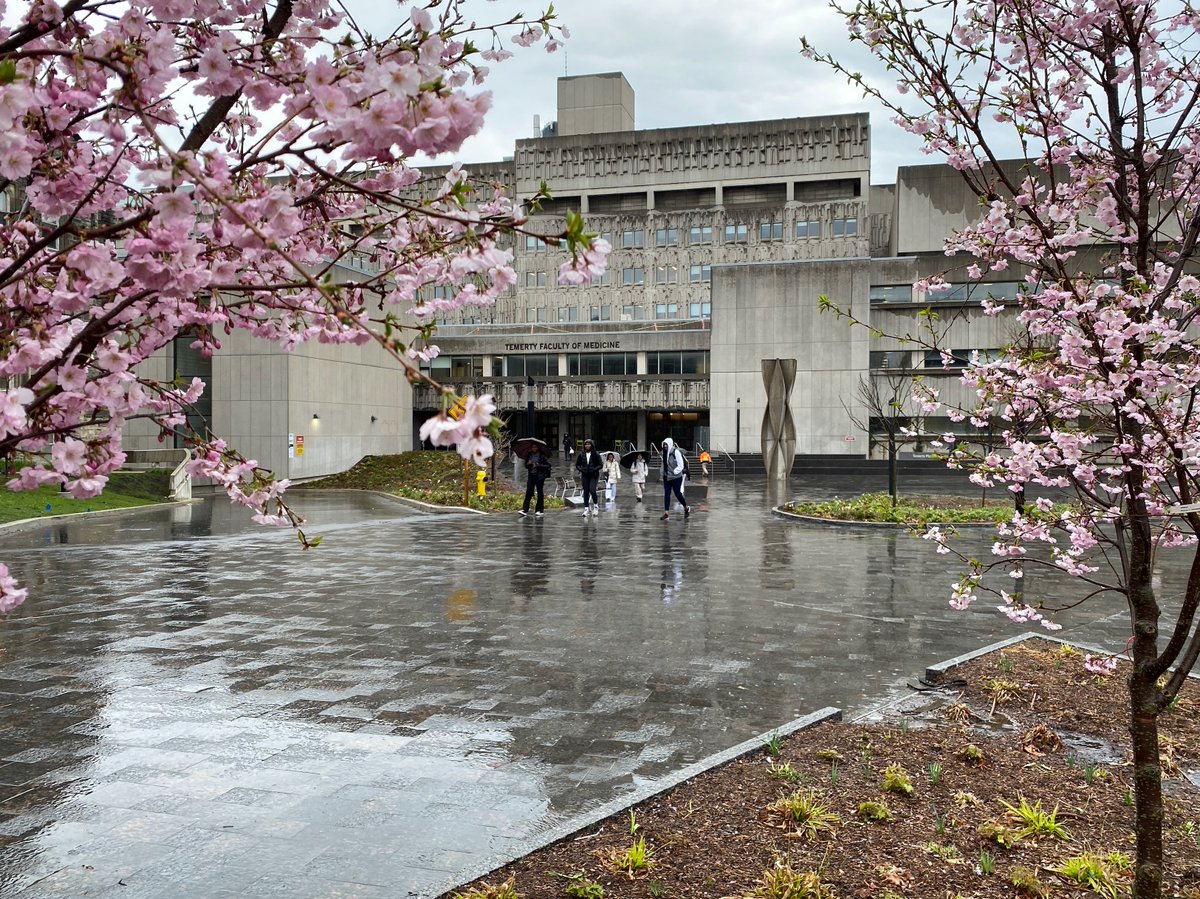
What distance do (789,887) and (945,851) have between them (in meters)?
1.01

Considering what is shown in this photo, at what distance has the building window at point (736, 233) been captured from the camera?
233ft

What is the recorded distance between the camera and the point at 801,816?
491 centimetres

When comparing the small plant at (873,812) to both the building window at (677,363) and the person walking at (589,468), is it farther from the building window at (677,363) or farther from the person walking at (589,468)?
the building window at (677,363)

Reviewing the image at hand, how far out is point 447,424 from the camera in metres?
2.28

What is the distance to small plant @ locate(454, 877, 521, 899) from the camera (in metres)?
4.11

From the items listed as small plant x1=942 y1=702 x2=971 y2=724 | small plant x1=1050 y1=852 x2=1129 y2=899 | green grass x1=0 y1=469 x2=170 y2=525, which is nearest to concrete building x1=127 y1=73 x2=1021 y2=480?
green grass x1=0 y1=469 x2=170 y2=525

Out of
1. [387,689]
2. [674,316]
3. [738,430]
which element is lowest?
[387,689]

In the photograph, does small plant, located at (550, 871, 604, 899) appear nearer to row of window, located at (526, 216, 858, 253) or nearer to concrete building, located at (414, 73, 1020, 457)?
concrete building, located at (414, 73, 1020, 457)

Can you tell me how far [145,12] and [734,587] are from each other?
11089mm

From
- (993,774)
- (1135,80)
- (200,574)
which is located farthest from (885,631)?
(200,574)

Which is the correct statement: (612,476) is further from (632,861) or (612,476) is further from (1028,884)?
(1028,884)

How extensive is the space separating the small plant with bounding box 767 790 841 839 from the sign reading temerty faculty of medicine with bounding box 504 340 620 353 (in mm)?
58968

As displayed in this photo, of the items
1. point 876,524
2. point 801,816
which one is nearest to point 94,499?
point 876,524

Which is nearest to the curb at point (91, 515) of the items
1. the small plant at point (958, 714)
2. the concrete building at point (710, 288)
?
the small plant at point (958, 714)
